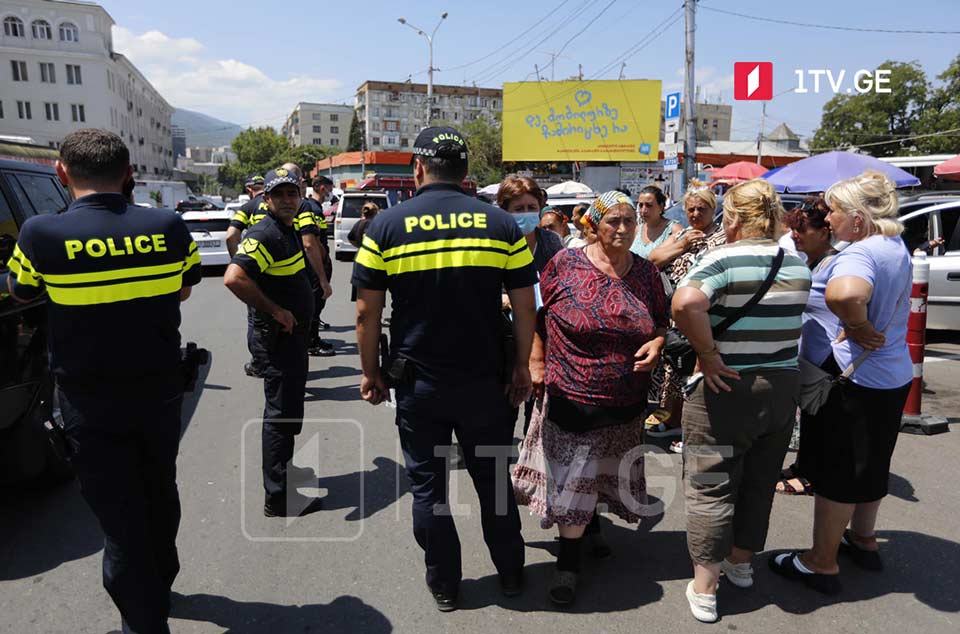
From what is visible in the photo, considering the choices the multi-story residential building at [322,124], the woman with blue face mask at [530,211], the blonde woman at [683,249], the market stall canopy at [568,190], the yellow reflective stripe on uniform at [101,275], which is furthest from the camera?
the multi-story residential building at [322,124]

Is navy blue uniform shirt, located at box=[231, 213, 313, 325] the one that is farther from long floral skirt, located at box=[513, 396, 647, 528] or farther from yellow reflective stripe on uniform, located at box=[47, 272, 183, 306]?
long floral skirt, located at box=[513, 396, 647, 528]

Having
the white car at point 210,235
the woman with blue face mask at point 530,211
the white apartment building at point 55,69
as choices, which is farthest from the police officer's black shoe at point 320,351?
the white apartment building at point 55,69

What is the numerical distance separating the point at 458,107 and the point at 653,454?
108101 mm

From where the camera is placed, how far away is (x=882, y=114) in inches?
1629

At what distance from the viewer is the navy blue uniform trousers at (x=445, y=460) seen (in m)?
2.79

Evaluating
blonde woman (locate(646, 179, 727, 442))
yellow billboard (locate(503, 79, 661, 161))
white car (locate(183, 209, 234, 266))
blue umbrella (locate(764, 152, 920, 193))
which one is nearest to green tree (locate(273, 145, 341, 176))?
yellow billboard (locate(503, 79, 661, 161))

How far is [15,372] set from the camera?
3434mm

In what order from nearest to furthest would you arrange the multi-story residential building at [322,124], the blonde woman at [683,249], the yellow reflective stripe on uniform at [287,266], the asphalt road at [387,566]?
the asphalt road at [387,566]
the yellow reflective stripe on uniform at [287,266]
the blonde woman at [683,249]
the multi-story residential building at [322,124]

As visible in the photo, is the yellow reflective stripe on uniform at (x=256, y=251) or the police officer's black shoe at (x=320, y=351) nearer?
the yellow reflective stripe on uniform at (x=256, y=251)

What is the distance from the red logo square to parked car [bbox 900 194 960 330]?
22.9ft

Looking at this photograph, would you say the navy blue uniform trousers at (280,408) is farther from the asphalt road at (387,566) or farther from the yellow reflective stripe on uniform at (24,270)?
the yellow reflective stripe on uniform at (24,270)

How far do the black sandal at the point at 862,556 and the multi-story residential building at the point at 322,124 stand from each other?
136m

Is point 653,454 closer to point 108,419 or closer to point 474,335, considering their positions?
point 474,335

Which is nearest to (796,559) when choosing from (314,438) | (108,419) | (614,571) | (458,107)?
(614,571)
